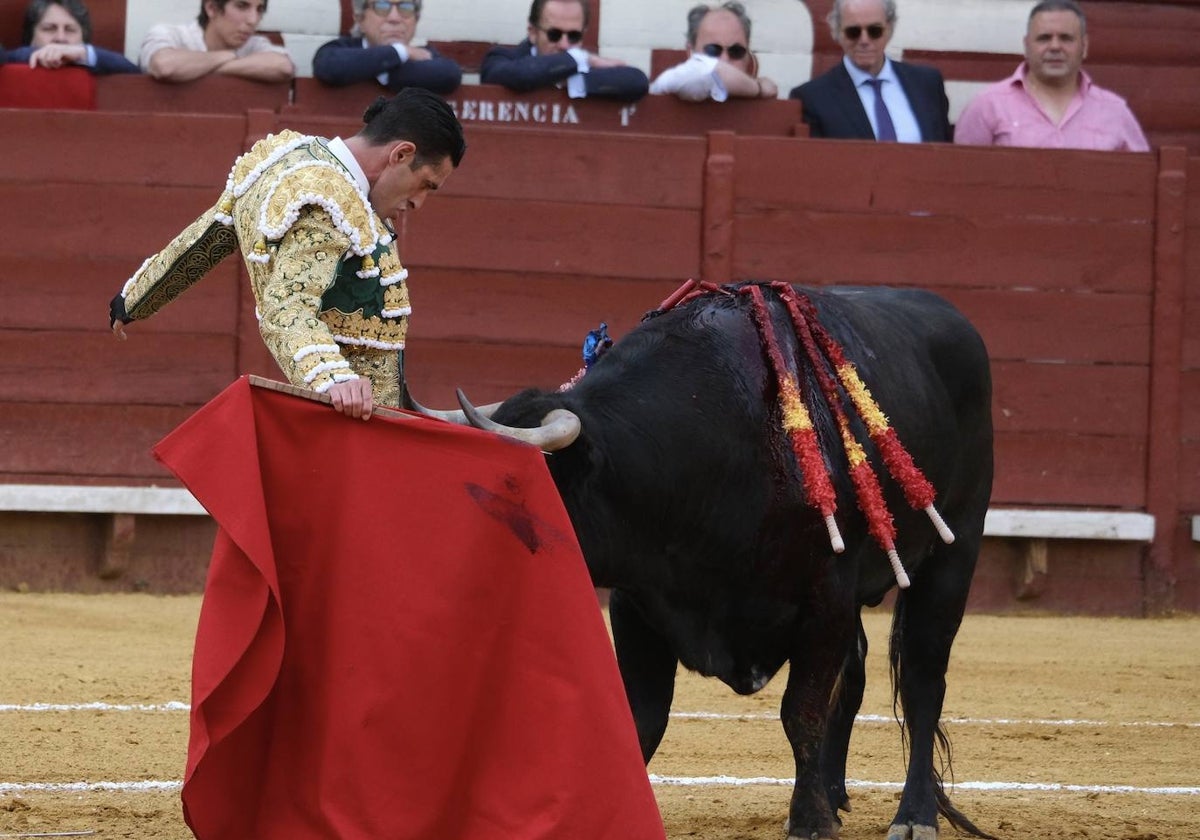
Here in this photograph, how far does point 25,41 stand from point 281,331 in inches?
176

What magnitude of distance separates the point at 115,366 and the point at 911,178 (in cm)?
294

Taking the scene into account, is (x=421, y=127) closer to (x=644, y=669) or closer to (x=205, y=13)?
(x=644, y=669)

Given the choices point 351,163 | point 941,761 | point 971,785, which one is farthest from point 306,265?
point 971,785

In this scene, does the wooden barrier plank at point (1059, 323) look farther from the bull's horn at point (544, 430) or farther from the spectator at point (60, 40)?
the bull's horn at point (544, 430)

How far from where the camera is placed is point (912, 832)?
12.7 ft

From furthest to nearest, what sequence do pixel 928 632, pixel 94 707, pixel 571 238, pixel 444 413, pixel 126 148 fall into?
1. pixel 571 238
2. pixel 126 148
3. pixel 94 707
4. pixel 928 632
5. pixel 444 413

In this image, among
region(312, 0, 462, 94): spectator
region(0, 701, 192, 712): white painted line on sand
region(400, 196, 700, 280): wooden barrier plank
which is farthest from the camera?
region(400, 196, 700, 280): wooden barrier plank

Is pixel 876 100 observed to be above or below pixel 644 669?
above

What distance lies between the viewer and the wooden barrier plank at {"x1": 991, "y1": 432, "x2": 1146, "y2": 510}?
23.9 feet

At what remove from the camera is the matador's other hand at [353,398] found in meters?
3.08

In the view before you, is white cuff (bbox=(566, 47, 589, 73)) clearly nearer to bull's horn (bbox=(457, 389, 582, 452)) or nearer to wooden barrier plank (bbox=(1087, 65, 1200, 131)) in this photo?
wooden barrier plank (bbox=(1087, 65, 1200, 131))

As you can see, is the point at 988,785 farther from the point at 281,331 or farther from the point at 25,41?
the point at 25,41

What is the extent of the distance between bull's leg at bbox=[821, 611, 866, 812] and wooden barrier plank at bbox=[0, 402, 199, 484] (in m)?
3.37

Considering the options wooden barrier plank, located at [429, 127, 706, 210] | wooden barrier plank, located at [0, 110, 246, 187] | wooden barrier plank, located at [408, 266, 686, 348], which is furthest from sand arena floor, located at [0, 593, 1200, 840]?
wooden barrier plank, located at [429, 127, 706, 210]
